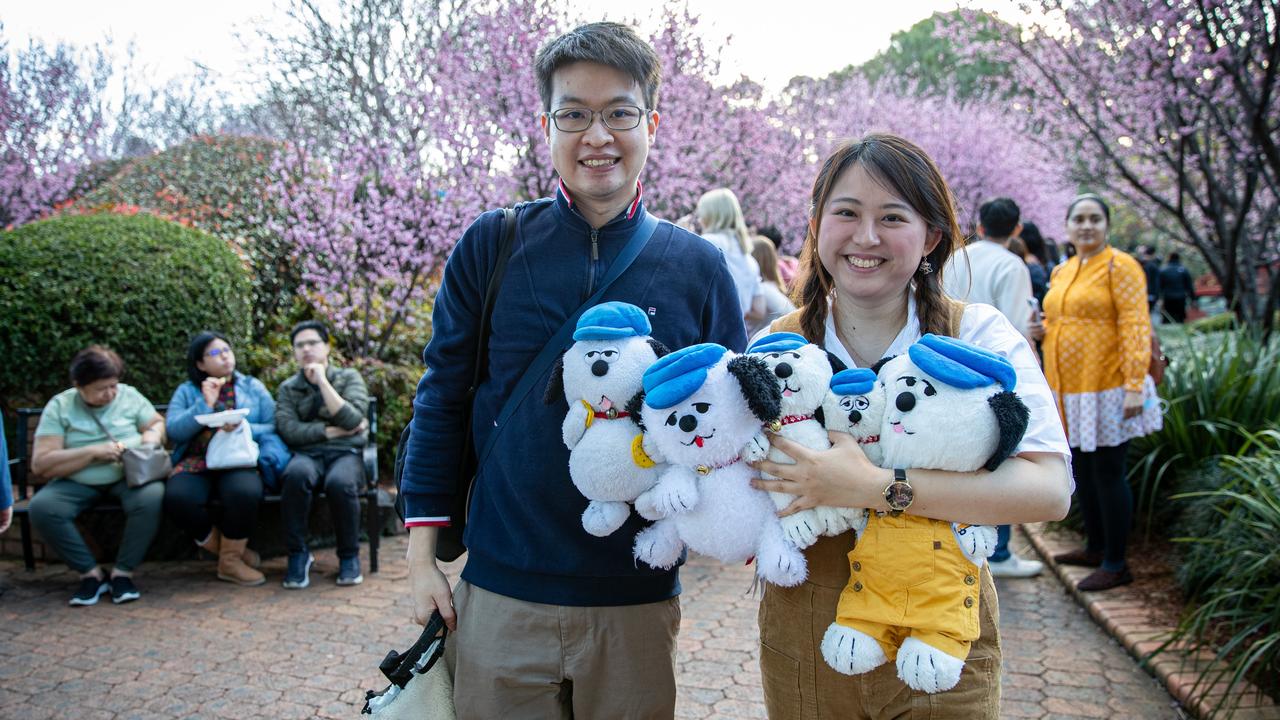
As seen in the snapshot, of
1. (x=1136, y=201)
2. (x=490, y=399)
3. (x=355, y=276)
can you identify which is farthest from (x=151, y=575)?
(x=1136, y=201)

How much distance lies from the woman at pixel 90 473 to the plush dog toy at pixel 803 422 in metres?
4.72

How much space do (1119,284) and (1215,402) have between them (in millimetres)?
1641

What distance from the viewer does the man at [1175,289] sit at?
59.4 feet

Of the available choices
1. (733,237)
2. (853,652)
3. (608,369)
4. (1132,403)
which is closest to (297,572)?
(733,237)

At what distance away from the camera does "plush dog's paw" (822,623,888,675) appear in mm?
1632

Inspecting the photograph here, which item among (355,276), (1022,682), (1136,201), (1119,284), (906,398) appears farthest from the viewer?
(1136,201)

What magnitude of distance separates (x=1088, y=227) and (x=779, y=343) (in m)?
3.96

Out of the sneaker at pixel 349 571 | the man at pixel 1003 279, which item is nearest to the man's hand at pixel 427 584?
the man at pixel 1003 279

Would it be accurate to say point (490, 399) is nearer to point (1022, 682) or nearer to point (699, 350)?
point (699, 350)

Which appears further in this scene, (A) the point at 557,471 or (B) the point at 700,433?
(A) the point at 557,471

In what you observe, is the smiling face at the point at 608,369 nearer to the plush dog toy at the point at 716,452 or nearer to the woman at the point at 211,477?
the plush dog toy at the point at 716,452

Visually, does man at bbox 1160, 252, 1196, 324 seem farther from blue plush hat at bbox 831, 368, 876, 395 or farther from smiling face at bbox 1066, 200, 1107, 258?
blue plush hat at bbox 831, 368, 876, 395

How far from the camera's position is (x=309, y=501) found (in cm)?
550

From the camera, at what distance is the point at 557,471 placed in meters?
1.93
